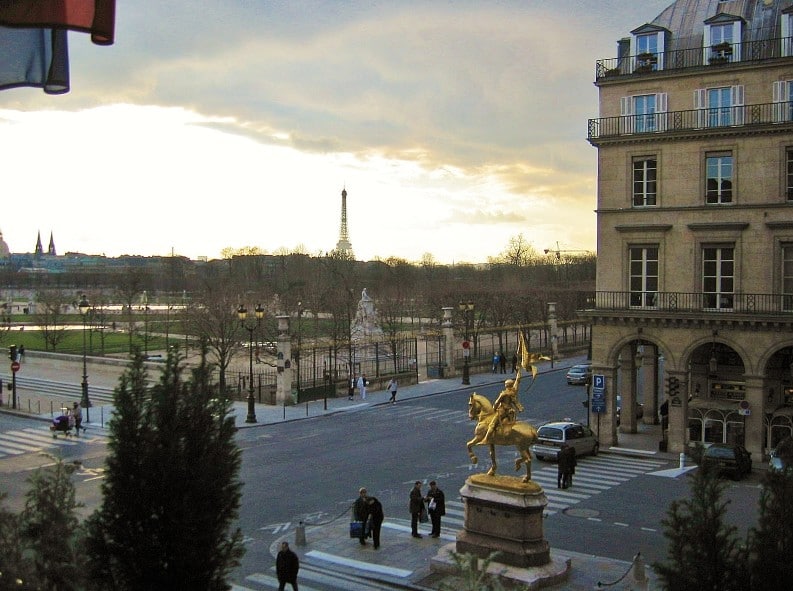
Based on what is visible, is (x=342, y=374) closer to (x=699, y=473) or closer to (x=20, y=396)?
(x=20, y=396)

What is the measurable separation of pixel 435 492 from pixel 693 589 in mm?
10845

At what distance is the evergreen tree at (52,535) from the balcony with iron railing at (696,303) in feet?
91.6

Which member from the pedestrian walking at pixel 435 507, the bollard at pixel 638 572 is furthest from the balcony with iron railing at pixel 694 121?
the bollard at pixel 638 572

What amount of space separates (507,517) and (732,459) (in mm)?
13507

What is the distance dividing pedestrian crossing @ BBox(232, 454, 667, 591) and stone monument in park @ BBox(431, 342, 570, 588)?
165 centimetres

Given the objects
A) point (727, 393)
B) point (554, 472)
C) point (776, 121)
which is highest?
point (776, 121)

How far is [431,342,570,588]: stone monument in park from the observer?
1709cm

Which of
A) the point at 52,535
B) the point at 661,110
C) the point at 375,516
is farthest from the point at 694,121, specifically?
the point at 52,535

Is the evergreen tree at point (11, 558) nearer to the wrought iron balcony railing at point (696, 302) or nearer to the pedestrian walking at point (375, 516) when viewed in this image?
the pedestrian walking at point (375, 516)

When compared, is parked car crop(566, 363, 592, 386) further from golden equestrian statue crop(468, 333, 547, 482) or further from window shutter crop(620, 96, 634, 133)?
golden equestrian statue crop(468, 333, 547, 482)

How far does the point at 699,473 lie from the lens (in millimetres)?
10430

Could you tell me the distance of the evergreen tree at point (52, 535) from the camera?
7.18 metres

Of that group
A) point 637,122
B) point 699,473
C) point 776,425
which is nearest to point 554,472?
point 776,425

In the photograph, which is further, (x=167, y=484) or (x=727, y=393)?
(x=727, y=393)
